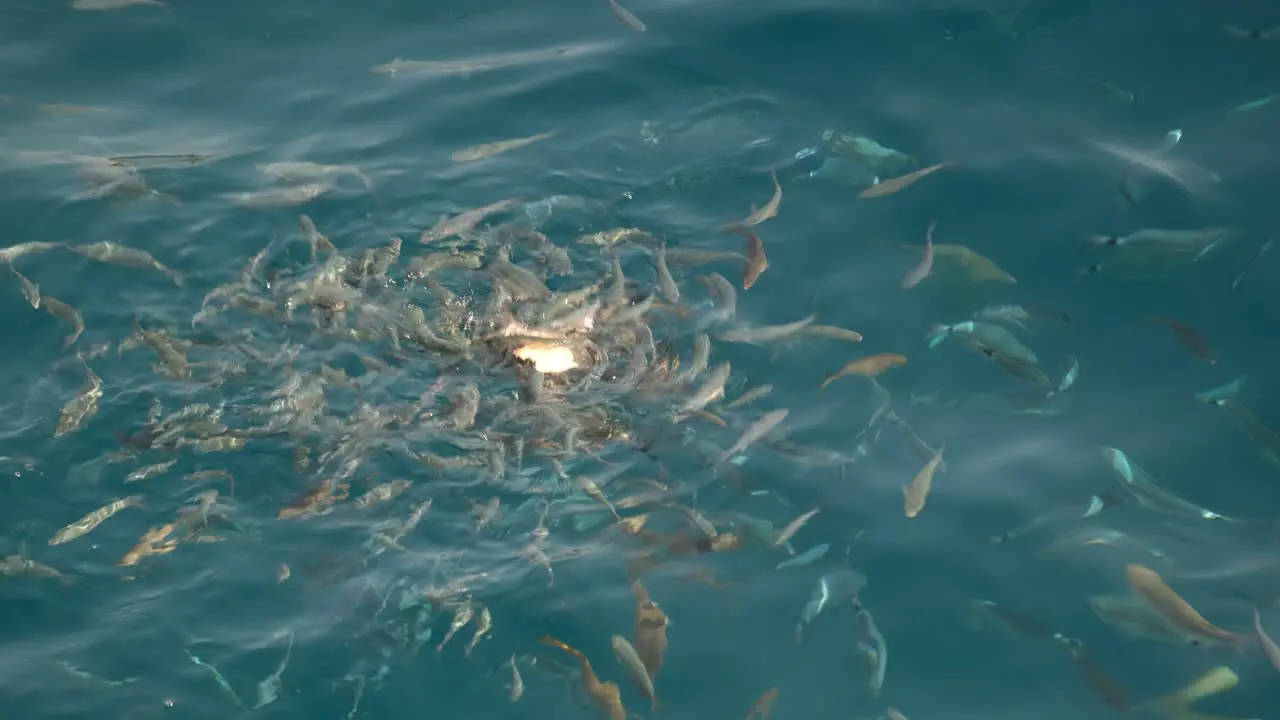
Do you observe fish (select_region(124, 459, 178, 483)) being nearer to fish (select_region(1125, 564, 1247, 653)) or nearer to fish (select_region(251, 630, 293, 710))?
fish (select_region(251, 630, 293, 710))

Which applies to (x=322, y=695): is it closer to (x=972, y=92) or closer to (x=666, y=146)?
(x=666, y=146)

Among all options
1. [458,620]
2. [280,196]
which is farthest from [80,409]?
[458,620]

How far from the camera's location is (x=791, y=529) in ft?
14.0

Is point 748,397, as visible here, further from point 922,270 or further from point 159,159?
point 159,159

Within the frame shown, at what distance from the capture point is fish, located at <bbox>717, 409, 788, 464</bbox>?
15.2 feet

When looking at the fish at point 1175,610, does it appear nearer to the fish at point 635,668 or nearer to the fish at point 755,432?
A: the fish at point 755,432

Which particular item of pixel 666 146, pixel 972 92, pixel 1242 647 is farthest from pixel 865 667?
pixel 972 92

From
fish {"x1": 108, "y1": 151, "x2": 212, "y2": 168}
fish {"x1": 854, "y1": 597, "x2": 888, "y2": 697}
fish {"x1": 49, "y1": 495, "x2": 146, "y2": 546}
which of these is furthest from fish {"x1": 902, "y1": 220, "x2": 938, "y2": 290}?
fish {"x1": 108, "y1": 151, "x2": 212, "y2": 168}

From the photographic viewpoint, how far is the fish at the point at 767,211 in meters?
5.48

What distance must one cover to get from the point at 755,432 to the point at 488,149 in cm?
266

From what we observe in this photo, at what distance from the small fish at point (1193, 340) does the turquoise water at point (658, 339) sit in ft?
0.21

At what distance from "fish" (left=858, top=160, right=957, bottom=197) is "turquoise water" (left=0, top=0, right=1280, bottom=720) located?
0.09 metres

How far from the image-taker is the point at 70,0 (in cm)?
755

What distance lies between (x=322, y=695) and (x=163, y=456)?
4.62 ft
